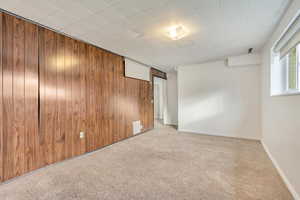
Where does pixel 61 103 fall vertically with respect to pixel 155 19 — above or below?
below

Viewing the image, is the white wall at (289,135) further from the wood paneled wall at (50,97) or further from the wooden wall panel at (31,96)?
the wooden wall panel at (31,96)

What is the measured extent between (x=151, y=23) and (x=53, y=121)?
7.82 ft

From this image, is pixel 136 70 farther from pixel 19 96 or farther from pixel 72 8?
pixel 19 96

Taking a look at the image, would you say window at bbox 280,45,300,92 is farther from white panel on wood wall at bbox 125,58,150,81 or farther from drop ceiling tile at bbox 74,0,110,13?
white panel on wood wall at bbox 125,58,150,81

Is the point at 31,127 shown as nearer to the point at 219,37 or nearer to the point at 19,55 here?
the point at 19,55

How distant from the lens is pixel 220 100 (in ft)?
13.9

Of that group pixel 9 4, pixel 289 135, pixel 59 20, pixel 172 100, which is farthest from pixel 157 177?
pixel 172 100

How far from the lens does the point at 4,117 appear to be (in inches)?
72.9

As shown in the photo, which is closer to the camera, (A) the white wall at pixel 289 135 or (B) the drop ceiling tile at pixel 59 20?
(A) the white wall at pixel 289 135

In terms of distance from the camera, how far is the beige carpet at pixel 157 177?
164cm

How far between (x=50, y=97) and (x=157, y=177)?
2.22m

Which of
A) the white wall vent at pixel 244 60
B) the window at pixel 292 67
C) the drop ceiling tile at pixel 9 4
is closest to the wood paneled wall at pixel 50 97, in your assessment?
the drop ceiling tile at pixel 9 4

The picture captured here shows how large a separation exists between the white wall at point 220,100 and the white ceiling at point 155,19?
1.13m

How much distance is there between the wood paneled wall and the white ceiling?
1.08ft
